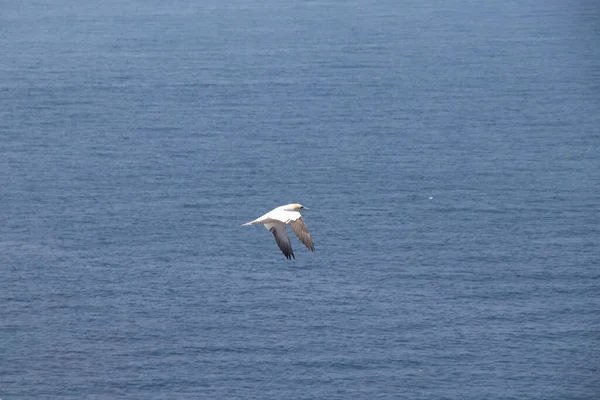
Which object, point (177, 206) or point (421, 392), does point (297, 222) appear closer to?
point (421, 392)

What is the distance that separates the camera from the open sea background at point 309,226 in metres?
104

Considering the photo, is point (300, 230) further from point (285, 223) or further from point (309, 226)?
point (309, 226)

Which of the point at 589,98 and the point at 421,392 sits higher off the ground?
the point at 589,98

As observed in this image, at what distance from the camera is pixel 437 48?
7362 inches

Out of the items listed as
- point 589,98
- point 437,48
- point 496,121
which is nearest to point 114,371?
point 496,121

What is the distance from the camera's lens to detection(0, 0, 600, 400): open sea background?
10375 cm

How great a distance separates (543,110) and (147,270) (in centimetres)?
6195

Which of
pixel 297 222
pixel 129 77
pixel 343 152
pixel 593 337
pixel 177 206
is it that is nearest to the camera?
pixel 297 222

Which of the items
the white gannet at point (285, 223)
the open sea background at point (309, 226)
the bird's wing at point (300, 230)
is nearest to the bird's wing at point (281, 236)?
the white gannet at point (285, 223)

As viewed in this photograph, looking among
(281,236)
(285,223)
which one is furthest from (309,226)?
(285,223)

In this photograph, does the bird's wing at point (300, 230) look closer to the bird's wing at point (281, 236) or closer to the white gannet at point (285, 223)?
the white gannet at point (285, 223)

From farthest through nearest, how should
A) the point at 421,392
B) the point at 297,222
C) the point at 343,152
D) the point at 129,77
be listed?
1. the point at 129,77
2. the point at 343,152
3. the point at 421,392
4. the point at 297,222

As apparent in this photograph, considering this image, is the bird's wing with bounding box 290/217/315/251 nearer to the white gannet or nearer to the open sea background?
the white gannet

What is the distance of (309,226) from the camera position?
12425 centimetres
